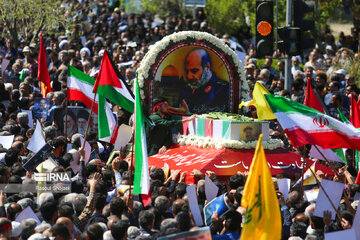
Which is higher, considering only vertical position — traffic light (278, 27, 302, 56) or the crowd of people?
traffic light (278, 27, 302, 56)

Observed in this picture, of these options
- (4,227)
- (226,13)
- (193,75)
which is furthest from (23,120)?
(226,13)

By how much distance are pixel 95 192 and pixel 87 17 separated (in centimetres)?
2143

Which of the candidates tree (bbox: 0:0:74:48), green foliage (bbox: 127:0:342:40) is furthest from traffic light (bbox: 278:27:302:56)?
green foliage (bbox: 127:0:342:40)

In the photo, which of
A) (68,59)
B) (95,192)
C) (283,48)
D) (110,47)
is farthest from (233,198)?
(110,47)

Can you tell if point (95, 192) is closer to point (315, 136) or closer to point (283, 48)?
point (315, 136)

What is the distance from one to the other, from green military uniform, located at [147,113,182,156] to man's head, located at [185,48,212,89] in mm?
952

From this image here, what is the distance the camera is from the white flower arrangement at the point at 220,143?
527 inches

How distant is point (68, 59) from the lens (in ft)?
65.1

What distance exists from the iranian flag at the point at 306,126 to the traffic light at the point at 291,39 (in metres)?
5.35

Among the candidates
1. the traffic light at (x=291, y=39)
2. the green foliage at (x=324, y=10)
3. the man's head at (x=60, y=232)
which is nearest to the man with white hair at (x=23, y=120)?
the traffic light at (x=291, y=39)

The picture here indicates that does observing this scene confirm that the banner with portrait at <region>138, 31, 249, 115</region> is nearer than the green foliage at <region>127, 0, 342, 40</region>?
Yes

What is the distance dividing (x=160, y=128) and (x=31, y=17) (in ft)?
36.0

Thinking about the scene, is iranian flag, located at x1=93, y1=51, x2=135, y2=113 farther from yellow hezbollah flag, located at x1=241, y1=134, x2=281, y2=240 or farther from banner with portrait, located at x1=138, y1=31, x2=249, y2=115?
yellow hezbollah flag, located at x1=241, y1=134, x2=281, y2=240

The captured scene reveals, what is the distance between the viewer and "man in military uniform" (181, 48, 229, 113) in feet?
49.2
